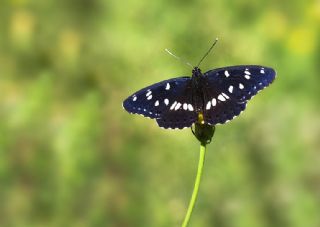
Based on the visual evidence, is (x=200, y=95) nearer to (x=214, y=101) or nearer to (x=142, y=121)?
(x=214, y=101)

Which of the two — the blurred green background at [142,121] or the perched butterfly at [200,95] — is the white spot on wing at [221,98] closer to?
the perched butterfly at [200,95]

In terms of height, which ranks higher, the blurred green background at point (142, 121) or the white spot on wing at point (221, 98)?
the blurred green background at point (142, 121)

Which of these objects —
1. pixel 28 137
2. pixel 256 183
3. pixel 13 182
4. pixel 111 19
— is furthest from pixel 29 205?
pixel 111 19

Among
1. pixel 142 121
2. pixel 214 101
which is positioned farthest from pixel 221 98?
pixel 142 121

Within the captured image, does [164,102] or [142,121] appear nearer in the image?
[164,102]

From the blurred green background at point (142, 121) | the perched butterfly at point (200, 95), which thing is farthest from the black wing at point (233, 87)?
the blurred green background at point (142, 121)

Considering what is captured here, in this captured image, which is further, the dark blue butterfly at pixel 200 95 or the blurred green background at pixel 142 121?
the blurred green background at pixel 142 121
